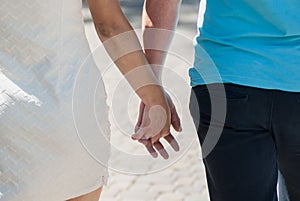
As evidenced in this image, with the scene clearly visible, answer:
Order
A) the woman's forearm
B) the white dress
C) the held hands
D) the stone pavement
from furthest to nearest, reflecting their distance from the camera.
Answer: the stone pavement, the held hands, the woman's forearm, the white dress

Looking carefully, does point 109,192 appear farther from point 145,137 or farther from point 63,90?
point 63,90

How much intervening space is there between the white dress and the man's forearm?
0.51 metres

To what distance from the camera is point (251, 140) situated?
294 cm

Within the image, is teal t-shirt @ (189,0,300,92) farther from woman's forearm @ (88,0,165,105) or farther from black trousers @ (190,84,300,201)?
woman's forearm @ (88,0,165,105)

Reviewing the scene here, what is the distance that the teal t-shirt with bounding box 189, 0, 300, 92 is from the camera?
111 inches

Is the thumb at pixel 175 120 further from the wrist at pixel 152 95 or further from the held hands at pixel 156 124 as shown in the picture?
the wrist at pixel 152 95

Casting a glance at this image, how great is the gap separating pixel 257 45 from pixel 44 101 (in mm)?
740

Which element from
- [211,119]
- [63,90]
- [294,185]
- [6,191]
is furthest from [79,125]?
[294,185]

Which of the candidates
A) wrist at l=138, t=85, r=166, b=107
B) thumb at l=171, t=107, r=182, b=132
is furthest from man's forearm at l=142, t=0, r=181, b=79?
wrist at l=138, t=85, r=166, b=107

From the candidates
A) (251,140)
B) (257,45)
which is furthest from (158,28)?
(251,140)

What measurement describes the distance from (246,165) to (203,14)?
21.1 inches

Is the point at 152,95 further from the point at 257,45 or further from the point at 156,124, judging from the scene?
the point at 257,45

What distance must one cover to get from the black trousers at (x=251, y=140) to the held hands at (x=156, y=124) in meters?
0.09

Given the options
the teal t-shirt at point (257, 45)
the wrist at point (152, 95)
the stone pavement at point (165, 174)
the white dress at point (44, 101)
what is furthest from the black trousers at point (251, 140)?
the stone pavement at point (165, 174)
